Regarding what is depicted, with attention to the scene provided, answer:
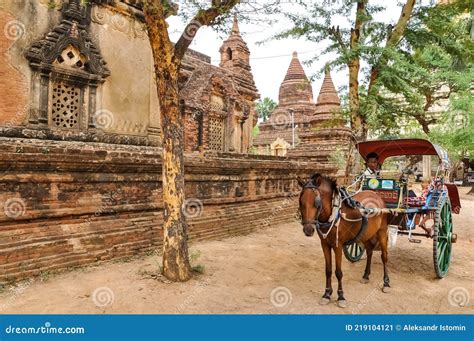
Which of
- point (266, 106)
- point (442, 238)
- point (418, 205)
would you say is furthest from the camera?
point (266, 106)

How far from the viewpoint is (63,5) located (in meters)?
8.29

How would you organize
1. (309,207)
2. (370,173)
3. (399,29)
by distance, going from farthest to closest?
(399,29)
(370,173)
(309,207)

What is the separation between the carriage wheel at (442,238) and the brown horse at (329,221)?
796 millimetres

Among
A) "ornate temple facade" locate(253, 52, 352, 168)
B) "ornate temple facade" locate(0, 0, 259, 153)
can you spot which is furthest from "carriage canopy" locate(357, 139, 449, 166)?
"ornate temple facade" locate(253, 52, 352, 168)

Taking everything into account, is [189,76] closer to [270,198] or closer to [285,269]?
[270,198]

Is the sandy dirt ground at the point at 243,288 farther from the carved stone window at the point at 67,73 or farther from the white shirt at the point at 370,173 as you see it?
the carved stone window at the point at 67,73

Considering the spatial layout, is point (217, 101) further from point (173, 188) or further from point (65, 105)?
point (173, 188)

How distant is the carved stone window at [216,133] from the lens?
16766 millimetres

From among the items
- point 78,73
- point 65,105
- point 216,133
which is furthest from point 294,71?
point 65,105

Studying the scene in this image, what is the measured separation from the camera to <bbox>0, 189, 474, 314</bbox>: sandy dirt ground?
396 centimetres

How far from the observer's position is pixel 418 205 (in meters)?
5.80

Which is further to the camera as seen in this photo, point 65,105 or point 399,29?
point 399,29

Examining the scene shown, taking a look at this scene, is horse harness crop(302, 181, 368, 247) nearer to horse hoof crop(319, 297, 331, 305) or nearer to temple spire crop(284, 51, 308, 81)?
horse hoof crop(319, 297, 331, 305)

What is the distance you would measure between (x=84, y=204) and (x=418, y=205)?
519cm
